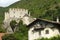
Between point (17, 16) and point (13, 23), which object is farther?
point (17, 16)

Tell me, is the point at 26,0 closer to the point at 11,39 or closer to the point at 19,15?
the point at 19,15

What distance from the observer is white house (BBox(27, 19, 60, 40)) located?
45.2 meters

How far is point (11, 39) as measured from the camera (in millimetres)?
55750

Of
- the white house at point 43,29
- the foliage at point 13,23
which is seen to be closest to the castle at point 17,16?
the foliage at point 13,23

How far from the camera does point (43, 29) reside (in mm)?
46812

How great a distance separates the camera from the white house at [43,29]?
1780 inches

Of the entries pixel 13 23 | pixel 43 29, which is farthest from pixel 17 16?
pixel 43 29

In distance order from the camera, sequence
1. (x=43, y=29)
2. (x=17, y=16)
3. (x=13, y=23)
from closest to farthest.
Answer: (x=43, y=29)
(x=13, y=23)
(x=17, y=16)

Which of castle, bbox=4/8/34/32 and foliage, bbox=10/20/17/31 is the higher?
castle, bbox=4/8/34/32

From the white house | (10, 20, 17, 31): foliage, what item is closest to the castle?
(10, 20, 17, 31): foliage

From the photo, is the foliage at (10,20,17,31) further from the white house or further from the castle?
the white house

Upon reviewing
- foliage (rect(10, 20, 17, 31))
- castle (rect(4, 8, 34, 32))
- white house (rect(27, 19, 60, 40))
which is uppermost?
castle (rect(4, 8, 34, 32))

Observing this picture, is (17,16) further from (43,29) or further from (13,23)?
(43,29)

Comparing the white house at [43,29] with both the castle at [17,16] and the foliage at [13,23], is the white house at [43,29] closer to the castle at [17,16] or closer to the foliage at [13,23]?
the foliage at [13,23]
